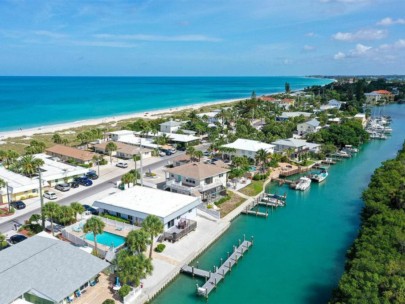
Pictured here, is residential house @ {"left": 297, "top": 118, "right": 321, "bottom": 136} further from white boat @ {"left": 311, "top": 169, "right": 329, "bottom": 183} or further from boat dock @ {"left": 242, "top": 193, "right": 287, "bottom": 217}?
boat dock @ {"left": 242, "top": 193, "right": 287, "bottom": 217}

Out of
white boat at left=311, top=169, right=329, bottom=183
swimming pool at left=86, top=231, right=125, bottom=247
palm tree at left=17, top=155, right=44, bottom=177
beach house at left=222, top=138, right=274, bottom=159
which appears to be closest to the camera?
swimming pool at left=86, top=231, right=125, bottom=247

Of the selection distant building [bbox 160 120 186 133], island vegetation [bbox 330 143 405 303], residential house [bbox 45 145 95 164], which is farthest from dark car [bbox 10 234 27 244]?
distant building [bbox 160 120 186 133]

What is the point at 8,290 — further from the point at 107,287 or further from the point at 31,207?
the point at 31,207

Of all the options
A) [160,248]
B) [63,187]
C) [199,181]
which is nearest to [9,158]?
[63,187]

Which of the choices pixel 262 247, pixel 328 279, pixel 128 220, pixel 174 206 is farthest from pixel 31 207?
pixel 328 279

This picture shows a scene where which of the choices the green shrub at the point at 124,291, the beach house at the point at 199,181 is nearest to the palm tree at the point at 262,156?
the beach house at the point at 199,181

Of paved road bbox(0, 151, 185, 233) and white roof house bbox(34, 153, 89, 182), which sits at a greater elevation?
white roof house bbox(34, 153, 89, 182)

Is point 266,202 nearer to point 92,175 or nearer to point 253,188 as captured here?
point 253,188
